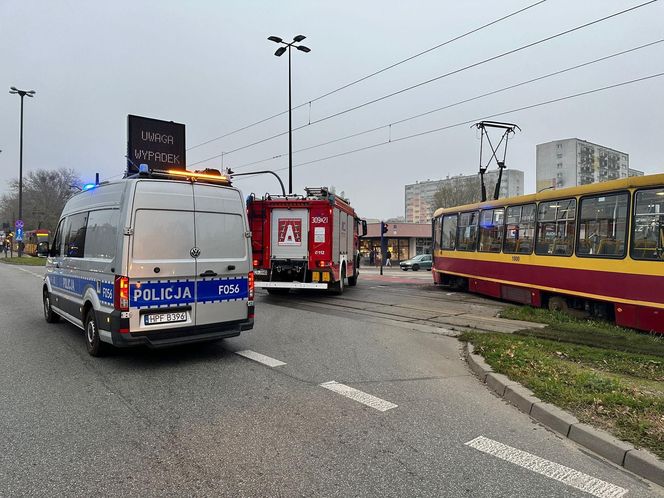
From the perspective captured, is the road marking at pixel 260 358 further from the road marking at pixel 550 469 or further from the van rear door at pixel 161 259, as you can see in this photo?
the road marking at pixel 550 469

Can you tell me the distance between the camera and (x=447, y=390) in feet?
17.1

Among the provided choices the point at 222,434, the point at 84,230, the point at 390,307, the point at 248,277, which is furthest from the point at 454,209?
the point at 222,434

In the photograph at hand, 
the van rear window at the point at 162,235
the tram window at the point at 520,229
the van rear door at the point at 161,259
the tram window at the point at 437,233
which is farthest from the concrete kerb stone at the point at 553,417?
the tram window at the point at 437,233

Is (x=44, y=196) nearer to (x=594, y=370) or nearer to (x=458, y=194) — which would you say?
(x=458, y=194)

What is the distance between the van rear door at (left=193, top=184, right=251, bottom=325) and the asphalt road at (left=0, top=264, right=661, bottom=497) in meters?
0.73

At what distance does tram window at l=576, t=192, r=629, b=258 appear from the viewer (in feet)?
28.6

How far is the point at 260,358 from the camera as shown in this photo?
646 cm

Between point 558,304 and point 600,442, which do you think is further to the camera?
point 558,304

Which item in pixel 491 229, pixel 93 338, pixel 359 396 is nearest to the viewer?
pixel 359 396

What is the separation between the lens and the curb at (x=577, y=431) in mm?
3324


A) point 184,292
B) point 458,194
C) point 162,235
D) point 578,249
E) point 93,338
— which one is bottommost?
point 93,338

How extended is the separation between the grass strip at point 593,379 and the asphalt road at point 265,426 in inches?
16.1

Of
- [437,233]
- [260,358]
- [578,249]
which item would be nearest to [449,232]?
[437,233]

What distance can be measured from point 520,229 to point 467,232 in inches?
115
